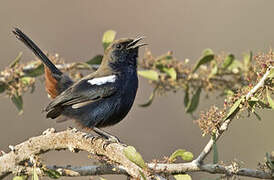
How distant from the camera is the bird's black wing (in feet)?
17.2

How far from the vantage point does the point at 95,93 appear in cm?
532

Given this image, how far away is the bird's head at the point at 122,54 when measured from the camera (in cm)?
574

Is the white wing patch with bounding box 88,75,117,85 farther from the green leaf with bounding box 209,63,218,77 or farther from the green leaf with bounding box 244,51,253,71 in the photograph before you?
the green leaf with bounding box 244,51,253,71

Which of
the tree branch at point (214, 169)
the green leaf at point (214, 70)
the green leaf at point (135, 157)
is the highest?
the green leaf at point (214, 70)

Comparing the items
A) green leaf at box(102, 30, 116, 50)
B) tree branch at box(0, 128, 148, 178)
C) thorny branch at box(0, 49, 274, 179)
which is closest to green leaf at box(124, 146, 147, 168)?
thorny branch at box(0, 49, 274, 179)

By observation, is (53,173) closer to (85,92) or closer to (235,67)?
→ (85,92)

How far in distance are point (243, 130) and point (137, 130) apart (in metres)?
2.44

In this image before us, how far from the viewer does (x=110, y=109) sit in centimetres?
514

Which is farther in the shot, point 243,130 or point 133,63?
point 243,130

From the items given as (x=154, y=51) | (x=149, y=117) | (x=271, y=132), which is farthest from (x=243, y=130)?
(x=154, y=51)

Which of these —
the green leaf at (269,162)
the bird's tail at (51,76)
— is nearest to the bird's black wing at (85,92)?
the bird's tail at (51,76)

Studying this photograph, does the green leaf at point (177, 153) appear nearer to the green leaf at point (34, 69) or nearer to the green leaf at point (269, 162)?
the green leaf at point (269, 162)

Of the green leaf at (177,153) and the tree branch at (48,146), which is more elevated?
the tree branch at (48,146)

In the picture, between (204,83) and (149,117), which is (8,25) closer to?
(149,117)
